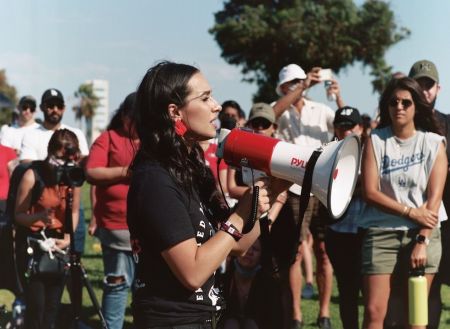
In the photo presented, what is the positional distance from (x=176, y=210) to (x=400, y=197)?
2.81 m

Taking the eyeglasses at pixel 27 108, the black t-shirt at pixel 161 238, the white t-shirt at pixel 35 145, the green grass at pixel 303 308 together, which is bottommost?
the green grass at pixel 303 308

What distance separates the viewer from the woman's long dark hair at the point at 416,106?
5043 mm

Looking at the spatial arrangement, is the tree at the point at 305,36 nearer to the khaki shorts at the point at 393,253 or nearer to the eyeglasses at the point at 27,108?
the eyeglasses at the point at 27,108

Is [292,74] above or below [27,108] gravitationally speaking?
above

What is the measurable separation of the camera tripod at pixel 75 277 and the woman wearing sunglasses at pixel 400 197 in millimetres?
1843

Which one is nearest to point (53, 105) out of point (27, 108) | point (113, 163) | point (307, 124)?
point (113, 163)

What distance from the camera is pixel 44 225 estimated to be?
18.8ft

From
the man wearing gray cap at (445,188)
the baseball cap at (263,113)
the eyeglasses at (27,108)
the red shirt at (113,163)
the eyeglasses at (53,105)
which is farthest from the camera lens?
the eyeglasses at (27,108)

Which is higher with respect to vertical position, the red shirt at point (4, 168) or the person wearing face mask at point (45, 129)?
the person wearing face mask at point (45, 129)

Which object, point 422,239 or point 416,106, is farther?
point 416,106

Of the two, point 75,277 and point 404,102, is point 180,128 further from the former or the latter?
point 75,277

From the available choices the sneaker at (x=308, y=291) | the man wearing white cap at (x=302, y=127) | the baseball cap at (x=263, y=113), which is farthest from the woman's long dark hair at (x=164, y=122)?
the sneaker at (x=308, y=291)

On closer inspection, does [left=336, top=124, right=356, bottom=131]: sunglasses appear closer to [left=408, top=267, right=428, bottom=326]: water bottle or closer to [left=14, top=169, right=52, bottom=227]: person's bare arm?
[left=408, top=267, right=428, bottom=326]: water bottle

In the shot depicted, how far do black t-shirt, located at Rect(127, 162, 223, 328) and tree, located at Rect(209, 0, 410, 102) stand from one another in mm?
41082
